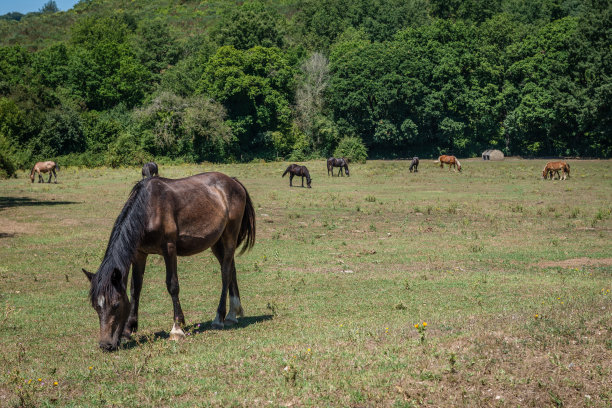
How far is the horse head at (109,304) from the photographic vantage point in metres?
8.34

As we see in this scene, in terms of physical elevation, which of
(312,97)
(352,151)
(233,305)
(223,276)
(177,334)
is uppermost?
(312,97)

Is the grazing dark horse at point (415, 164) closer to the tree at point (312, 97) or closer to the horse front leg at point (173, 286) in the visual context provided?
the tree at point (312, 97)

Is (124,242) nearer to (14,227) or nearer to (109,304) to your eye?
(109,304)

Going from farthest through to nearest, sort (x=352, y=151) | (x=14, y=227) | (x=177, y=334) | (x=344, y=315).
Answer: (x=352, y=151) < (x=14, y=227) < (x=344, y=315) < (x=177, y=334)

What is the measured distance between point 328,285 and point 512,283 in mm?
4383

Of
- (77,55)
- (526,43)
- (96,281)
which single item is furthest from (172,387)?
(77,55)

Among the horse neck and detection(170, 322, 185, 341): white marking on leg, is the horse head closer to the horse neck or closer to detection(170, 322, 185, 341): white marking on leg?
the horse neck

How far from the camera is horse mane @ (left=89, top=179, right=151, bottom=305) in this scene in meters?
8.40

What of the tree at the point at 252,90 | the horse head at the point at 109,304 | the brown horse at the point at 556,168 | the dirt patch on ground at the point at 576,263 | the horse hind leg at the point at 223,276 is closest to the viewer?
the horse head at the point at 109,304

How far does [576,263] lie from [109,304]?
13488 mm

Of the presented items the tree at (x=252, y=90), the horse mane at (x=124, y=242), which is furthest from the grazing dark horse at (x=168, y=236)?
the tree at (x=252, y=90)

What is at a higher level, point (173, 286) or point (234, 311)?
point (173, 286)

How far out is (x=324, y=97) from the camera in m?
84.9

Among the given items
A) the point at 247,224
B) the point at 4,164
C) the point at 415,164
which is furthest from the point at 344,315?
the point at 415,164
